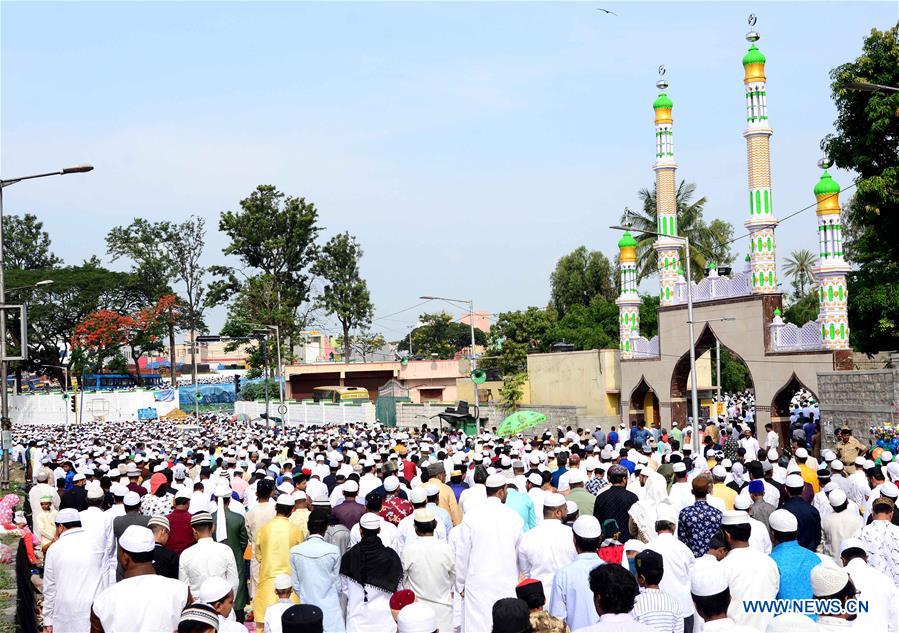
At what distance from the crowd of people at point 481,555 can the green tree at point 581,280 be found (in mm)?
56578

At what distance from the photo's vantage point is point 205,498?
12.0m

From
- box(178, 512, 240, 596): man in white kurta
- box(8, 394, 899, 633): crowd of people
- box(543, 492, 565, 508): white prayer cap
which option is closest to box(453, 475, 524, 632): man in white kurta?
box(8, 394, 899, 633): crowd of people

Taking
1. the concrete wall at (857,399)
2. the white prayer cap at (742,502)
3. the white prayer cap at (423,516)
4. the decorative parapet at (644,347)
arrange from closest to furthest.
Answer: the white prayer cap at (423,516) < the white prayer cap at (742,502) < the concrete wall at (857,399) < the decorative parapet at (644,347)

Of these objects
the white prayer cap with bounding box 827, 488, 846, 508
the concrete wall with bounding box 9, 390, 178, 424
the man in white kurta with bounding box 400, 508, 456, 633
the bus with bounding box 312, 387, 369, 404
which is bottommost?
the concrete wall with bounding box 9, 390, 178, 424

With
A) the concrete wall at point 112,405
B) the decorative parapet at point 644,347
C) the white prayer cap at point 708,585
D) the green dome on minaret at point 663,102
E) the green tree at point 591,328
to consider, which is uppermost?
the green dome on minaret at point 663,102

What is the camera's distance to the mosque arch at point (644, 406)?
3691 cm

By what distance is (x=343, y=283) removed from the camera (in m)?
69.4

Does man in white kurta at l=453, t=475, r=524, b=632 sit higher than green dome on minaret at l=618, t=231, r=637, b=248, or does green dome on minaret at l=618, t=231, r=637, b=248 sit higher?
green dome on minaret at l=618, t=231, r=637, b=248

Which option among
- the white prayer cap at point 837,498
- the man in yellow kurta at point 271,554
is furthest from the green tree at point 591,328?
the man in yellow kurta at point 271,554

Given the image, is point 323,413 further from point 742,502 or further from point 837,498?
point 742,502

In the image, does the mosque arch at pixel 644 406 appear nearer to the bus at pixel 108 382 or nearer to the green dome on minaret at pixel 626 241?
the green dome on minaret at pixel 626 241

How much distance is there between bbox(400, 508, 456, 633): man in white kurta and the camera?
26.5 feet

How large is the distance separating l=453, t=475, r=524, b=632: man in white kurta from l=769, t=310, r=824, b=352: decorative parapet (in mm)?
21133

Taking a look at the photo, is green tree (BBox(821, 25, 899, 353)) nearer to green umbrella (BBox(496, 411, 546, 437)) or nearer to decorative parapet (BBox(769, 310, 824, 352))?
decorative parapet (BBox(769, 310, 824, 352))
